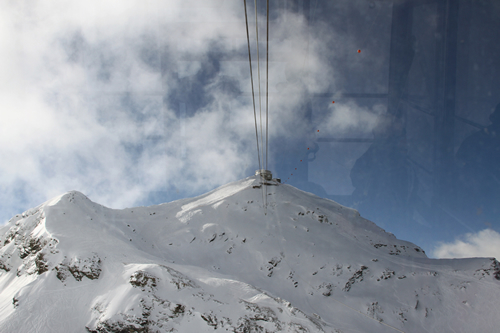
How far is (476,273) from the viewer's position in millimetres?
21391

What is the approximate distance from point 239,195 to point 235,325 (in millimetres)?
26314

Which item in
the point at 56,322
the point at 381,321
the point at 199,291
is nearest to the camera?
the point at 56,322

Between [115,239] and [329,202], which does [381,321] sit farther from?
[329,202]

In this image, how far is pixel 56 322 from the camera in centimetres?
1155

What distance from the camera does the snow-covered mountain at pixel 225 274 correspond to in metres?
12.0

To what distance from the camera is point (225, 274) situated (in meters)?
20.5

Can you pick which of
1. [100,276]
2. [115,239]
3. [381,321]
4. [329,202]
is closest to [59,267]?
[100,276]

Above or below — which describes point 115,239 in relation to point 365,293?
above

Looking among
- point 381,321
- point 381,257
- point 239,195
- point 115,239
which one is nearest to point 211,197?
point 239,195

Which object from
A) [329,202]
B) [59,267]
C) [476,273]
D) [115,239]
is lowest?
[329,202]

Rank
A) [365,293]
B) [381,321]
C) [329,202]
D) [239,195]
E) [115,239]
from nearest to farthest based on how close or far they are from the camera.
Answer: [381,321] → [115,239] → [365,293] → [239,195] → [329,202]

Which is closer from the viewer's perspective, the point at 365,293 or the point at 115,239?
the point at 115,239

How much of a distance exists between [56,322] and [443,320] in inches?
996

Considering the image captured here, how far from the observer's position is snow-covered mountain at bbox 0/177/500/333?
12.0 metres
